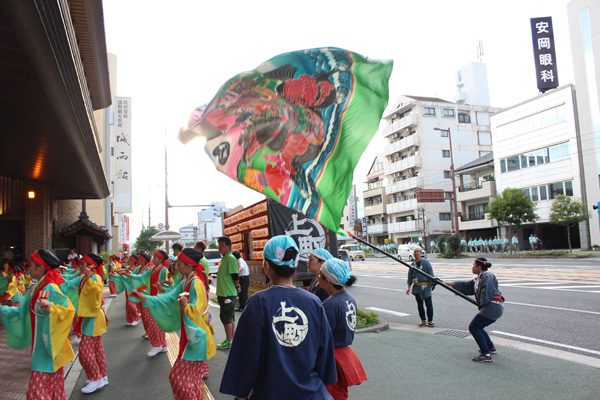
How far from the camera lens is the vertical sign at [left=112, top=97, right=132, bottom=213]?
2947 centimetres

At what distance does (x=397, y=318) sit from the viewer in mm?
10875

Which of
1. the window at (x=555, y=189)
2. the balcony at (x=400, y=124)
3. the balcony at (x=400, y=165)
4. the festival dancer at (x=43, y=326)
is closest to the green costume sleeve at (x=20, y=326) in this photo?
the festival dancer at (x=43, y=326)

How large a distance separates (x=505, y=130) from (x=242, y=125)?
143 feet

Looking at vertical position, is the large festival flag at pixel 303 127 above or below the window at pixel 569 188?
below

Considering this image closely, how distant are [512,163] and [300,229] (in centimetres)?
3544

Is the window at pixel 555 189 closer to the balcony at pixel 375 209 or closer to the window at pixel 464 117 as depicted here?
the window at pixel 464 117

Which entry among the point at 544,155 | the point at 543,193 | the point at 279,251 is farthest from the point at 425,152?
the point at 279,251

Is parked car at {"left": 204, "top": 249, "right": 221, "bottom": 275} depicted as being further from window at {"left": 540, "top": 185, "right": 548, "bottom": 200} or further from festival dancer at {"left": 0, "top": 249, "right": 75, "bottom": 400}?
window at {"left": 540, "top": 185, "right": 548, "bottom": 200}

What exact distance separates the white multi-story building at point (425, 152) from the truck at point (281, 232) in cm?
3859

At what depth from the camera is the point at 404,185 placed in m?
57.0

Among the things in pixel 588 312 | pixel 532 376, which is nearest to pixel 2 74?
pixel 532 376

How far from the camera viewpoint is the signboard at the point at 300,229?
42.1 feet

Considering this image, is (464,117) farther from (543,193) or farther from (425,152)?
(543,193)

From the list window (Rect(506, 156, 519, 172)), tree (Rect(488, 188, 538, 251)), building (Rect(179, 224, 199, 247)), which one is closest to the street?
building (Rect(179, 224, 199, 247))
